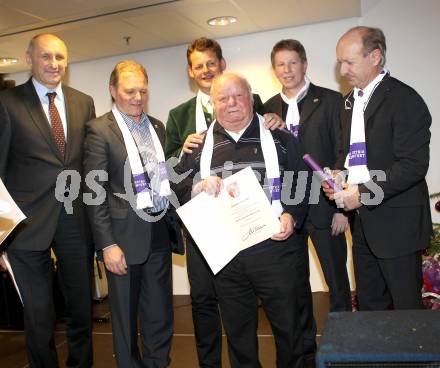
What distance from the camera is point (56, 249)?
106 inches

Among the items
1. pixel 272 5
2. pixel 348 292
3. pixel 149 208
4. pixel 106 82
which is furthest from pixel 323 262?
pixel 106 82

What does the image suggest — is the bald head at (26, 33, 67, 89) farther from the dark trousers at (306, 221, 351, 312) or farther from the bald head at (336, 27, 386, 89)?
the dark trousers at (306, 221, 351, 312)

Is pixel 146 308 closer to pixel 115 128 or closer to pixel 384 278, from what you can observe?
pixel 115 128

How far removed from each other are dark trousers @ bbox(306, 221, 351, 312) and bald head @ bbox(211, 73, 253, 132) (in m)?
0.95

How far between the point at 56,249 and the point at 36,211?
0.88 ft

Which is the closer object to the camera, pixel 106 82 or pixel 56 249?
pixel 56 249

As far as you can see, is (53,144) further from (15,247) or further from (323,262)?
(323,262)

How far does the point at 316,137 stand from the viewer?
2.74 m

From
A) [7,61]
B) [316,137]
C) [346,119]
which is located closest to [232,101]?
[346,119]

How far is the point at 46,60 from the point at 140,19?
1.12 meters

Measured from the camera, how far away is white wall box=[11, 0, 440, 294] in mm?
3879

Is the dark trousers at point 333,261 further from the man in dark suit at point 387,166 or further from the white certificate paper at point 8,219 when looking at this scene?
the white certificate paper at point 8,219

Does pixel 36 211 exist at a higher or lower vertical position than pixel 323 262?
higher
